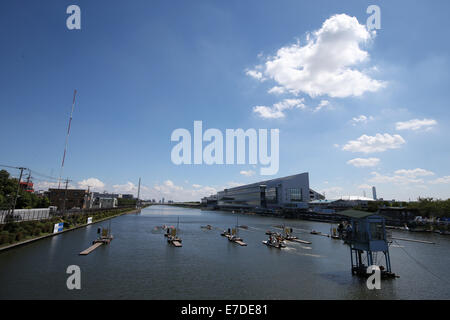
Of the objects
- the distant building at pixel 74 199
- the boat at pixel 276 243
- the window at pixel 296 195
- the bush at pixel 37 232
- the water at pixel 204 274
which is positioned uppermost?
the window at pixel 296 195

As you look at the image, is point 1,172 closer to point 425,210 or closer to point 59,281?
point 59,281

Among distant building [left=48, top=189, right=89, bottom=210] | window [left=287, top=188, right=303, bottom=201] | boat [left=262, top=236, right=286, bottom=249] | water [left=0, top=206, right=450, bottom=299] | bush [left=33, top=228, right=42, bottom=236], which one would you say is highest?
window [left=287, top=188, right=303, bottom=201]

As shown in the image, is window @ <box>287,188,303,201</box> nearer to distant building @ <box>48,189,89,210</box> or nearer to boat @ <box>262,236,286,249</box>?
boat @ <box>262,236,286,249</box>

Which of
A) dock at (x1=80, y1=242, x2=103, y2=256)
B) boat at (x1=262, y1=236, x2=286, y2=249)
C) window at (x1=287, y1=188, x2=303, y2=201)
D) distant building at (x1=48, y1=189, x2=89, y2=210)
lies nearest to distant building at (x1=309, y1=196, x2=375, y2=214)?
window at (x1=287, y1=188, x2=303, y2=201)

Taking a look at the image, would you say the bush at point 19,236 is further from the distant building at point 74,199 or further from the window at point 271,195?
the window at point 271,195

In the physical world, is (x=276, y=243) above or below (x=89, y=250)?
above

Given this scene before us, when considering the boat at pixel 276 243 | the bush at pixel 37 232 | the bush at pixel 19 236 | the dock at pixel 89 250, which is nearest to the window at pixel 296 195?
the boat at pixel 276 243

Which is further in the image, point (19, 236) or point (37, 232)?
point (37, 232)

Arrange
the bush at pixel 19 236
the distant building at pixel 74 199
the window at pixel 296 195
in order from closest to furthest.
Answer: the bush at pixel 19 236 < the window at pixel 296 195 < the distant building at pixel 74 199

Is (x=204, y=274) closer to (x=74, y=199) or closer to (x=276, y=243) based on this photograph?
(x=276, y=243)

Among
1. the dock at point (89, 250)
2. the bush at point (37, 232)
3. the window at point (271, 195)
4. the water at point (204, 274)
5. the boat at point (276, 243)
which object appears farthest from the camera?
the window at point (271, 195)

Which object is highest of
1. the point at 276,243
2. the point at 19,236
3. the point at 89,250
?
the point at 19,236

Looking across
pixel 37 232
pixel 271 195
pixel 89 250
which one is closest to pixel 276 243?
pixel 89 250
